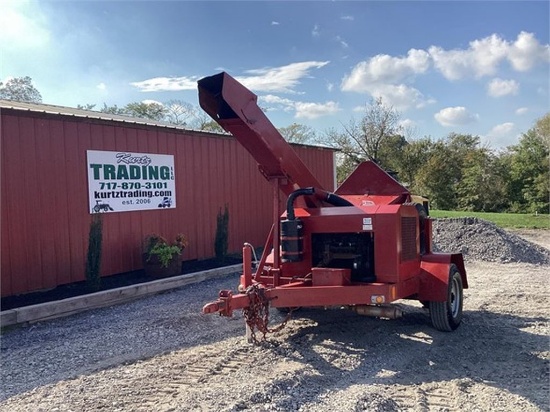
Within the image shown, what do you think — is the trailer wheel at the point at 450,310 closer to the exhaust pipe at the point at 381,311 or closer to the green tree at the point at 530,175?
the exhaust pipe at the point at 381,311

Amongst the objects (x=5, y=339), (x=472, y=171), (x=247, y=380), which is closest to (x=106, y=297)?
(x=5, y=339)

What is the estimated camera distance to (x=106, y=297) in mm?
7816

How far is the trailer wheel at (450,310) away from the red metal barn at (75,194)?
6.04 meters

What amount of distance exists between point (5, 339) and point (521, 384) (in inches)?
227

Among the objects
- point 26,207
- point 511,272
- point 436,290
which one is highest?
point 26,207

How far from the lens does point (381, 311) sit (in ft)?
17.5

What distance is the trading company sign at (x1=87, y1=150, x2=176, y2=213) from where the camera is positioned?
29.6 feet

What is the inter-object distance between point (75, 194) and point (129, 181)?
1.19m

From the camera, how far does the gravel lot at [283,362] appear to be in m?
4.04

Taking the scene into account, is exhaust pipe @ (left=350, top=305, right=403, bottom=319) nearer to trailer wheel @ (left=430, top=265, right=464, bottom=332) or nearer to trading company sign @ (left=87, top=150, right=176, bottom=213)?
trailer wheel @ (left=430, top=265, right=464, bottom=332)

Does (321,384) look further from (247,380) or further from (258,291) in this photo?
(258,291)

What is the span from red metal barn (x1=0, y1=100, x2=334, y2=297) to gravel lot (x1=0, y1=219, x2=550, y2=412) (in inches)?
61.2

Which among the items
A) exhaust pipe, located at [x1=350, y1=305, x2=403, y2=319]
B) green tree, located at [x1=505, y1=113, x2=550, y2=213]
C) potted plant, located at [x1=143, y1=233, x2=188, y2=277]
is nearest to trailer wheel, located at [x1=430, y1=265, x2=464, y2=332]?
exhaust pipe, located at [x1=350, y1=305, x2=403, y2=319]

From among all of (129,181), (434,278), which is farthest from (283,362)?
(129,181)
